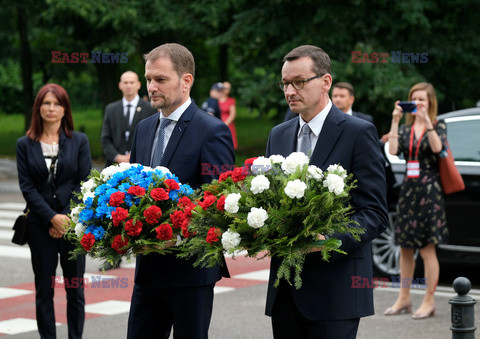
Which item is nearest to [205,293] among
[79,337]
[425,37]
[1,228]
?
[79,337]

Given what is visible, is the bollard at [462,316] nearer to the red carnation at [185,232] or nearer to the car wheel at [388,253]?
the red carnation at [185,232]

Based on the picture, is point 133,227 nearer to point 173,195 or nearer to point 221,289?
point 173,195

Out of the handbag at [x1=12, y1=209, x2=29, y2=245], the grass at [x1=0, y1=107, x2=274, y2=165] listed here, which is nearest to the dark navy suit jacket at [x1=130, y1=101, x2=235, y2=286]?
the handbag at [x1=12, y1=209, x2=29, y2=245]

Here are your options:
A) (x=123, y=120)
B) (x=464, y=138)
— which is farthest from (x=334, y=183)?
(x=123, y=120)

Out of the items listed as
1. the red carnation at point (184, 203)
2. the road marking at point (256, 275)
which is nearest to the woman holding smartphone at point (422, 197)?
the road marking at point (256, 275)

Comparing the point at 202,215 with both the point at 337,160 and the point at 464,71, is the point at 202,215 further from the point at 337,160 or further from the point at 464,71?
A: the point at 464,71

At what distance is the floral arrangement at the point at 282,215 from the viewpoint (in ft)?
12.3

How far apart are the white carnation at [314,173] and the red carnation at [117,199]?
1.06m

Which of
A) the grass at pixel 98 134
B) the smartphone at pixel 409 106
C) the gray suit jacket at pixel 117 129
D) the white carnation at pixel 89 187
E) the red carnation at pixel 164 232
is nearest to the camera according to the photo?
the red carnation at pixel 164 232

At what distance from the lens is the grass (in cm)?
3061

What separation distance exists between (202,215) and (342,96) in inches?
271

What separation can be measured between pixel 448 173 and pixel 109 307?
3526 millimetres

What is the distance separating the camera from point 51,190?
284 inches

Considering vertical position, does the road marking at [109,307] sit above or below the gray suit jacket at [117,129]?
below
